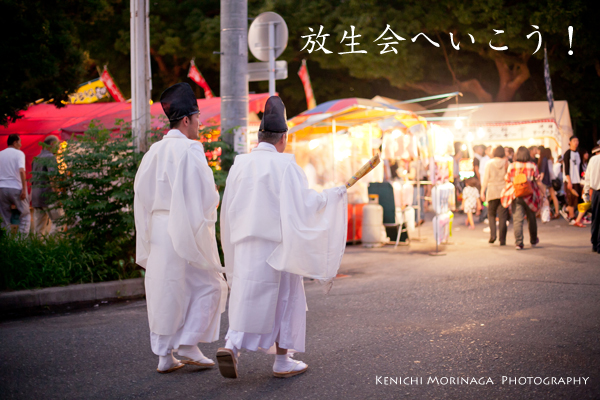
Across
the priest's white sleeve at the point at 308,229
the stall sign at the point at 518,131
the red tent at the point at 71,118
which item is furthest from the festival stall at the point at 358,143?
the priest's white sleeve at the point at 308,229

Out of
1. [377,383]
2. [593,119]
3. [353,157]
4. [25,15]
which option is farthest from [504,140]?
[377,383]

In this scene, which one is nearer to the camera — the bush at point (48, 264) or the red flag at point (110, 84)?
the bush at point (48, 264)

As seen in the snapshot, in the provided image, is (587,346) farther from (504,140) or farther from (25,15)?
(504,140)

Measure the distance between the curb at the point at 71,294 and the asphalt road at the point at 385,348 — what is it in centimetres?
47

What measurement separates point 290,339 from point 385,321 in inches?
72.9

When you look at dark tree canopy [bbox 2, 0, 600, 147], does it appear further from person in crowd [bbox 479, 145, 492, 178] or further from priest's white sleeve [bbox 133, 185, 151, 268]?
priest's white sleeve [bbox 133, 185, 151, 268]

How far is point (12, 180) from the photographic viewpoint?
10.1 m

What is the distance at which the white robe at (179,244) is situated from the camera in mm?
4242

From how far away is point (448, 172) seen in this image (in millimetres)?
11875

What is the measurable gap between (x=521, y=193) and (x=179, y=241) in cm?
809

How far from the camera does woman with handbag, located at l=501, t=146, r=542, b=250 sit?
10.7 meters

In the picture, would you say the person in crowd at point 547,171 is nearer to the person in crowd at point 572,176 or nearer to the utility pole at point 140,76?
the person in crowd at point 572,176

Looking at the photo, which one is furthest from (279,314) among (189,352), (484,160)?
(484,160)

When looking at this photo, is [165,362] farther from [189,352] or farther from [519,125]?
[519,125]
